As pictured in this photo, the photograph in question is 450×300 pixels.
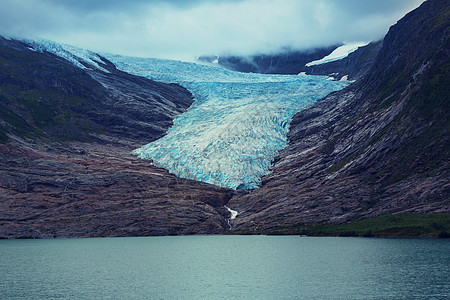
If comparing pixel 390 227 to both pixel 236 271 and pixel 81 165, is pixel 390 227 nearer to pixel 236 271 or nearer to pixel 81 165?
pixel 236 271

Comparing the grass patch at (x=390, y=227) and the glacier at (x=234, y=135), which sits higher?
the glacier at (x=234, y=135)

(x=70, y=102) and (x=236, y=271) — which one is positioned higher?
(x=70, y=102)

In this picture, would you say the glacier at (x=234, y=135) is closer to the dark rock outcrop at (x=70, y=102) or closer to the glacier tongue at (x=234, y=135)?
the glacier tongue at (x=234, y=135)

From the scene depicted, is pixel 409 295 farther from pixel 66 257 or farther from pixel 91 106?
pixel 91 106

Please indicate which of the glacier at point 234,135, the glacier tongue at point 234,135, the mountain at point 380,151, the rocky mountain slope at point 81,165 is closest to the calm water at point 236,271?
the mountain at point 380,151

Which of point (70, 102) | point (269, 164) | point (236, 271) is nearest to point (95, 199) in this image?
point (269, 164)

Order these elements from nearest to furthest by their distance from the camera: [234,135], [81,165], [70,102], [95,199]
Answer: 1. [95,199]
2. [81,165]
3. [234,135]
4. [70,102]
